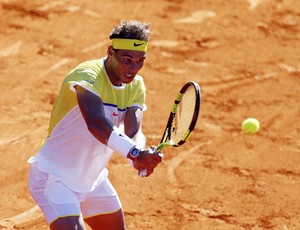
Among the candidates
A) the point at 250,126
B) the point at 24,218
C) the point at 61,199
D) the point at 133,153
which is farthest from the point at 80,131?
the point at 250,126

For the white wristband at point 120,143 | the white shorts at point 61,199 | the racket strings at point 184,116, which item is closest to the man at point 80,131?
the white shorts at point 61,199

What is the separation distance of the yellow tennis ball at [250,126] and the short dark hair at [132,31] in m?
4.15

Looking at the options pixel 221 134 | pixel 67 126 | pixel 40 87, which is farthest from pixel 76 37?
pixel 67 126

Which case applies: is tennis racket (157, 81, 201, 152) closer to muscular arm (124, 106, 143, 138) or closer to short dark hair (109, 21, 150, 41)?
muscular arm (124, 106, 143, 138)

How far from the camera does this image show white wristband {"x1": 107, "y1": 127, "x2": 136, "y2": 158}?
4.92 meters

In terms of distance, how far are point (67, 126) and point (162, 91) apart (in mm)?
5390

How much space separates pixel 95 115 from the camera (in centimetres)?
503

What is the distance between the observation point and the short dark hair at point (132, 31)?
539 centimetres

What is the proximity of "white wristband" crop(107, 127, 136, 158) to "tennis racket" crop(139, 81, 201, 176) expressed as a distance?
0.22 m

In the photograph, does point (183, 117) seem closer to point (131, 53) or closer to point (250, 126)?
point (131, 53)

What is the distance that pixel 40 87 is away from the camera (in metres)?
10.4

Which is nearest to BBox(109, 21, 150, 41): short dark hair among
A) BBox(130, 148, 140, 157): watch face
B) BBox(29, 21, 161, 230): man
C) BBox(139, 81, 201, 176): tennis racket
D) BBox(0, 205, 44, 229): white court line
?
BBox(29, 21, 161, 230): man

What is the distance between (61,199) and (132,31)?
132 cm

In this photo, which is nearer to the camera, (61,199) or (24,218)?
(61,199)
